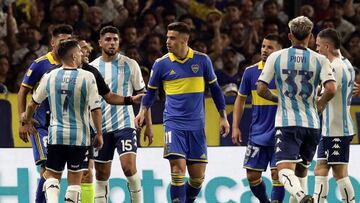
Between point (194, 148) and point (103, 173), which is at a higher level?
point (194, 148)

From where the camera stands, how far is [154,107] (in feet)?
48.0

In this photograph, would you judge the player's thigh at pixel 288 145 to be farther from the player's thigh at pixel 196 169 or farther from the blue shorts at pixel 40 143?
the blue shorts at pixel 40 143

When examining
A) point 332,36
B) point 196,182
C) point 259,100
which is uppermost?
point 332,36

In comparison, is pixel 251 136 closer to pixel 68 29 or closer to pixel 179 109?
pixel 179 109

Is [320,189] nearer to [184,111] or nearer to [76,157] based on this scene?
[184,111]

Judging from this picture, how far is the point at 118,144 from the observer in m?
12.7

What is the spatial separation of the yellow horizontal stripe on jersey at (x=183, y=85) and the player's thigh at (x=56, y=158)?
5.18ft

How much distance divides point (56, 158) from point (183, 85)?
1.72m

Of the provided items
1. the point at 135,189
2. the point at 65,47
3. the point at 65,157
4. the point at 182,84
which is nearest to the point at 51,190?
the point at 65,157

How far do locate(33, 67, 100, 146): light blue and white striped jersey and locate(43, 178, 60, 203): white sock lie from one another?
369mm

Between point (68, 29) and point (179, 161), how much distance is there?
69.0 inches

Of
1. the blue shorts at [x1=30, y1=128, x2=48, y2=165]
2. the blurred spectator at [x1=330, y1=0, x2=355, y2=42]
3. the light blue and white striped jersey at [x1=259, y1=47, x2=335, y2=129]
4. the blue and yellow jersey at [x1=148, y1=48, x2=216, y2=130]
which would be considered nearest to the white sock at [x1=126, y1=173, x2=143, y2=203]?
the blue and yellow jersey at [x1=148, y1=48, x2=216, y2=130]

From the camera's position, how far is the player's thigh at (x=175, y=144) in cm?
1234

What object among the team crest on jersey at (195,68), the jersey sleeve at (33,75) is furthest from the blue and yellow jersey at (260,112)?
the jersey sleeve at (33,75)
